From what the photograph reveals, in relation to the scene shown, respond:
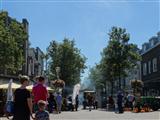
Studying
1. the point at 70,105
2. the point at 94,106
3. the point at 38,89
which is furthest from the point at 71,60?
the point at 38,89

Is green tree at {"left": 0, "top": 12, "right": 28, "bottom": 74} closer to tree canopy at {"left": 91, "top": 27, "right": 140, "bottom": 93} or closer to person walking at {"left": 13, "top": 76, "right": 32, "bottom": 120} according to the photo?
tree canopy at {"left": 91, "top": 27, "right": 140, "bottom": 93}

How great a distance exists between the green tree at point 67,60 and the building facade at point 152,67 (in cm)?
908

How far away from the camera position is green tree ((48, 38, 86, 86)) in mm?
63906

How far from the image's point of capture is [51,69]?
65438 mm

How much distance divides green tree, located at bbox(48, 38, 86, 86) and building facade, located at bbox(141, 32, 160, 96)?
9083 mm

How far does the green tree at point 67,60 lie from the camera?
63.9 meters

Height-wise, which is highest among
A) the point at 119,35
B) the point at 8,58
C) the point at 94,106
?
the point at 119,35

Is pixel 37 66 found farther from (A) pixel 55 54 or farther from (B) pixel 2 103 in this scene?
(B) pixel 2 103

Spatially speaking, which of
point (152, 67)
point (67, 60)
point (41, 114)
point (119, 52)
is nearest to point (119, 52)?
point (119, 52)

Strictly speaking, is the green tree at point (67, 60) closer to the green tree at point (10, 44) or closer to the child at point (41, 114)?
the green tree at point (10, 44)

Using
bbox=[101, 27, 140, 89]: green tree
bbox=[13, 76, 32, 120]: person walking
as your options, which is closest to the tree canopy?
bbox=[101, 27, 140, 89]: green tree

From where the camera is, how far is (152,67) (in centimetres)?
6081

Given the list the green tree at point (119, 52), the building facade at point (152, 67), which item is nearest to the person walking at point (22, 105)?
the green tree at point (119, 52)

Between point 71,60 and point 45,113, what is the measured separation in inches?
2080
